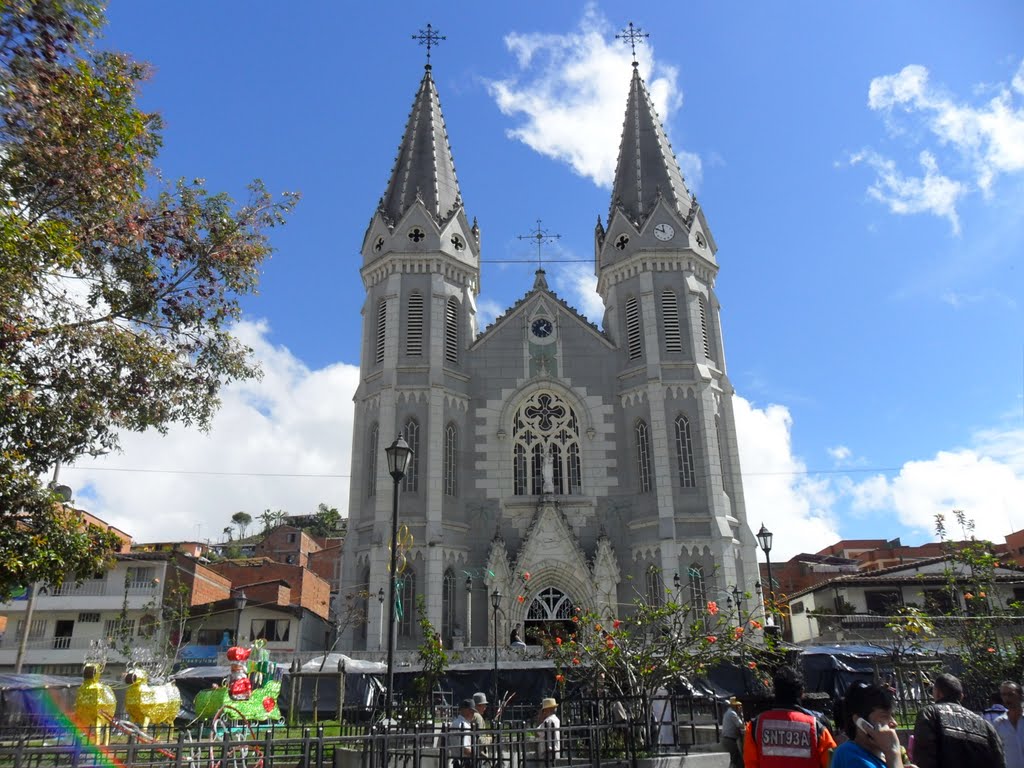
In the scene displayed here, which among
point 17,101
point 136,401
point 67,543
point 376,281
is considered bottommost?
point 67,543

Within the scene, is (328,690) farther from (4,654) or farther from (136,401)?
(4,654)

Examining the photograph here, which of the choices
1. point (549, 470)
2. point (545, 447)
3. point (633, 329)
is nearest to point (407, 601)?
point (549, 470)

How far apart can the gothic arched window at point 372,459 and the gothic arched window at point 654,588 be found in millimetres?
11202

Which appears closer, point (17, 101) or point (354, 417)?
point (17, 101)

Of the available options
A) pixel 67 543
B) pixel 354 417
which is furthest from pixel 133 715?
pixel 354 417

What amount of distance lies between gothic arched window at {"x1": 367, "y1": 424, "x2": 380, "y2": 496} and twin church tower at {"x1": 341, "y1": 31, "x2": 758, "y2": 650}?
3.3 inches

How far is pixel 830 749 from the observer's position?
225 inches

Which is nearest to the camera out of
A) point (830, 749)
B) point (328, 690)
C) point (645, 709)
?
point (830, 749)

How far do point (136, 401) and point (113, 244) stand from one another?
8.59ft

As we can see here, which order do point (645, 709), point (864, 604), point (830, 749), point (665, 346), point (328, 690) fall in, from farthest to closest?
point (864, 604) < point (665, 346) < point (328, 690) < point (645, 709) < point (830, 749)

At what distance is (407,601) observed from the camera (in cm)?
3039

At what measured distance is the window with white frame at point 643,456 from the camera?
3280cm

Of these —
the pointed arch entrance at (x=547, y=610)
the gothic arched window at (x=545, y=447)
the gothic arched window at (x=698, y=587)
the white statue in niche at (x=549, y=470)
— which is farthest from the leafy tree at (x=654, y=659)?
the gothic arched window at (x=545, y=447)

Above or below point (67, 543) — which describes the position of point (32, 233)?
above
